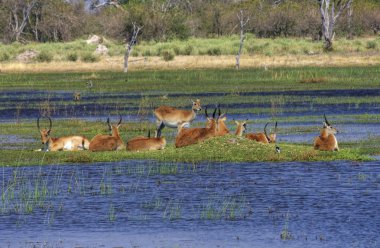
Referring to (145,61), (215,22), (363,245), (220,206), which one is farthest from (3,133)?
(215,22)

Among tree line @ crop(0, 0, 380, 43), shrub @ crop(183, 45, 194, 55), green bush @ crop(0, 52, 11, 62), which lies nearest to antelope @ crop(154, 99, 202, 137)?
shrub @ crop(183, 45, 194, 55)

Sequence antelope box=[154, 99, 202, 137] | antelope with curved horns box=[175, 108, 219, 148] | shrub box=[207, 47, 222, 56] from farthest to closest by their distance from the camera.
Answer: shrub box=[207, 47, 222, 56]
antelope box=[154, 99, 202, 137]
antelope with curved horns box=[175, 108, 219, 148]

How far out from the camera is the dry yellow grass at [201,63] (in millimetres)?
50000

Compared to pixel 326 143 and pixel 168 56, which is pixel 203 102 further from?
pixel 168 56

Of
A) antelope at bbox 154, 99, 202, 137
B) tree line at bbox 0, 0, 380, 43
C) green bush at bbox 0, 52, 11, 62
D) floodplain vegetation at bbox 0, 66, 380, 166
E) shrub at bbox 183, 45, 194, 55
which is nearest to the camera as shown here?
floodplain vegetation at bbox 0, 66, 380, 166

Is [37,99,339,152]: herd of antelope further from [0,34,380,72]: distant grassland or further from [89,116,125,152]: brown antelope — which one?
[0,34,380,72]: distant grassland

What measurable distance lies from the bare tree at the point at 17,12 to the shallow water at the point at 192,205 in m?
57.8

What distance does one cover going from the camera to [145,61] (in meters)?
53.7

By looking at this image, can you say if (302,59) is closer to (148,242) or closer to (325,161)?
(325,161)

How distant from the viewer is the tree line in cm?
7238

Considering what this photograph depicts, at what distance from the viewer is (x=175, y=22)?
72688mm

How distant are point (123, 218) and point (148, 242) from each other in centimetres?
166

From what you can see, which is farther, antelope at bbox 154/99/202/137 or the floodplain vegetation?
antelope at bbox 154/99/202/137

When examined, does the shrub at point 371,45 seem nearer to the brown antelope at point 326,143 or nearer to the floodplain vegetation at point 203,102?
the floodplain vegetation at point 203,102
